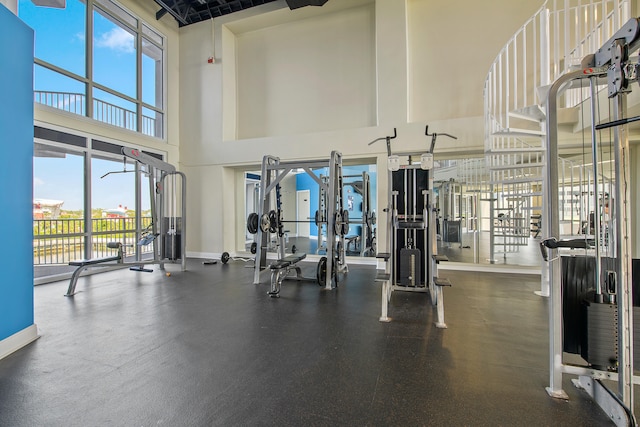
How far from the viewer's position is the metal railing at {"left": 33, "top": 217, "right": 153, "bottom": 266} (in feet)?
16.1

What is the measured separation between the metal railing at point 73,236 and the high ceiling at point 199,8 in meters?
4.85

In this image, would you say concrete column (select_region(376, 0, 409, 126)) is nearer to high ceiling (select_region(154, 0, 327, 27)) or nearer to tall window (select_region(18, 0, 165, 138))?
high ceiling (select_region(154, 0, 327, 27))

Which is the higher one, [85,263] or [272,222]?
[272,222]

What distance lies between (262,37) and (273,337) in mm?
7130

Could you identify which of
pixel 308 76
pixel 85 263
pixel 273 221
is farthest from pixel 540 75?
pixel 85 263

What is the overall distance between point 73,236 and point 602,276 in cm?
671

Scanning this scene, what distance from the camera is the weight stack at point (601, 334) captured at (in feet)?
5.18

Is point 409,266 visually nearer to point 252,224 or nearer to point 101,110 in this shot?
point 252,224

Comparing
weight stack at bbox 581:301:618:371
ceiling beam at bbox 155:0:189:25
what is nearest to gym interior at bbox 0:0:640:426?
weight stack at bbox 581:301:618:371

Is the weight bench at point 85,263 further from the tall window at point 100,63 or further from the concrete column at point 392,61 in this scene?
the concrete column at point 392,61

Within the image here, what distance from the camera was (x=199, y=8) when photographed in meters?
7.06

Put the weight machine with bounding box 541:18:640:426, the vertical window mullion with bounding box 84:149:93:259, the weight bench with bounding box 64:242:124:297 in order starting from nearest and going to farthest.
Answer: the weight machine with bounding box 541:18:640:426, the weight bench with bounding box 64:242:124:297, the vertical window mullion with bounding box 84:149:93:259

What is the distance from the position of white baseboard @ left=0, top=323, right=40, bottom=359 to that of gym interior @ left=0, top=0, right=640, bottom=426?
2 centimetres

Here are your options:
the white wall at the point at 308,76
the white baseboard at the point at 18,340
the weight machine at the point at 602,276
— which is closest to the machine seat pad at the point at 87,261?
the white baseboard at the point at 18,340
